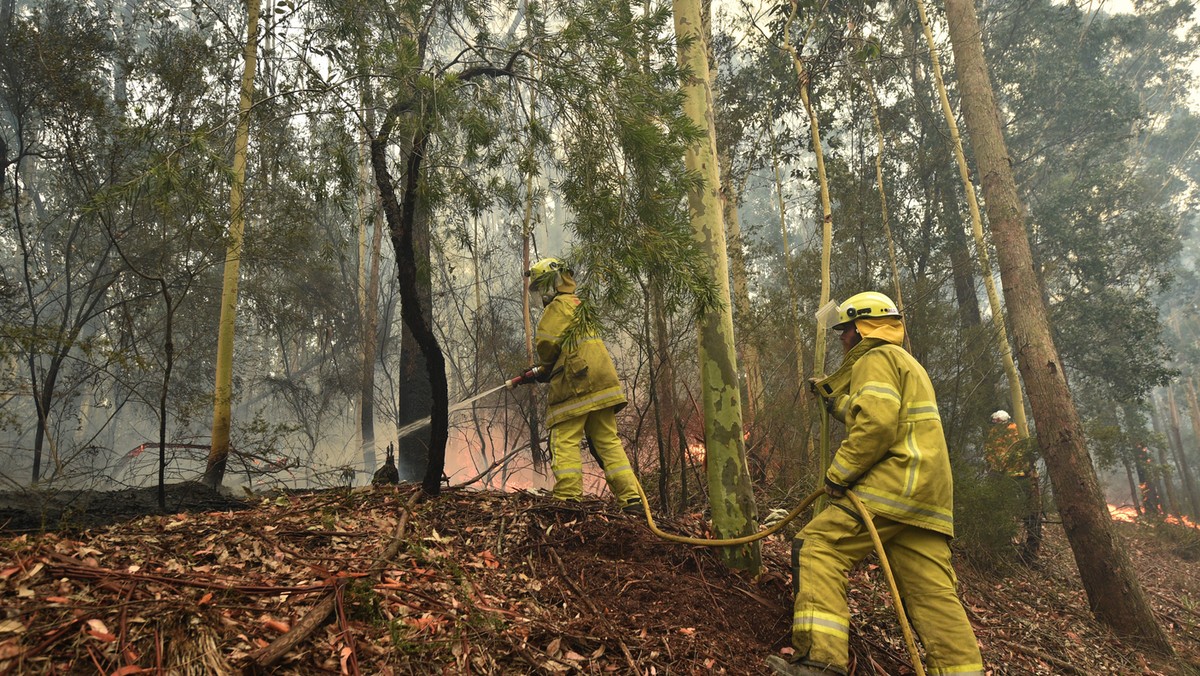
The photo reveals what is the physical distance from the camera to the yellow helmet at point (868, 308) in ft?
12.3

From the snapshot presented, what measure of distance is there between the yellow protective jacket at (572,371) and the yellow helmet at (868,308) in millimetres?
1981

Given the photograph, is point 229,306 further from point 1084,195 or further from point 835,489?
point 1084,195

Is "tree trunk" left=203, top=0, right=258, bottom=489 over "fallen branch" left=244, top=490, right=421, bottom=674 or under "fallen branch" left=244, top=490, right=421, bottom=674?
over

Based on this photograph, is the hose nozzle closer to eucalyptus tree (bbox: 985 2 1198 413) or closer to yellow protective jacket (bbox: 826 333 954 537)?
yellow protective jacket (bbox: 826 333 954 537)

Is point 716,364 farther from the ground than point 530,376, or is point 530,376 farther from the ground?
point 530,376

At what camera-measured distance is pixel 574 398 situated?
520 cm

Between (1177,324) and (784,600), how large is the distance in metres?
55.0

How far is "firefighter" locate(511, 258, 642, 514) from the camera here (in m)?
5.09

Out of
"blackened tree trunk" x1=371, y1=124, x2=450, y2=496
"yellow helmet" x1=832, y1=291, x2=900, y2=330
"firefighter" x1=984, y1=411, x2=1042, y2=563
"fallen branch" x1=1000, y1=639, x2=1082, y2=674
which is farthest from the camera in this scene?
"firefighter" x1=984, y1=411, x2=1042, y2=563

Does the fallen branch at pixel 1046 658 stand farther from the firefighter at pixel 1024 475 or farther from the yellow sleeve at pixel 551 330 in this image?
the yellow sleeve at pixel 551 330

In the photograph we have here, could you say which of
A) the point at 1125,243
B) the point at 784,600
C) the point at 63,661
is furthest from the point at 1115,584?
the point at 1125,243

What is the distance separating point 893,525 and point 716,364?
1572 mm

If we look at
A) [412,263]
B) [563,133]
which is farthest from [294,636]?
[563,133]

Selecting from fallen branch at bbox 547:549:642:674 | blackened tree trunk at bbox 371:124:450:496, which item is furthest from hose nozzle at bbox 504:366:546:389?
fallen branch at bbox 547:549:642:674
